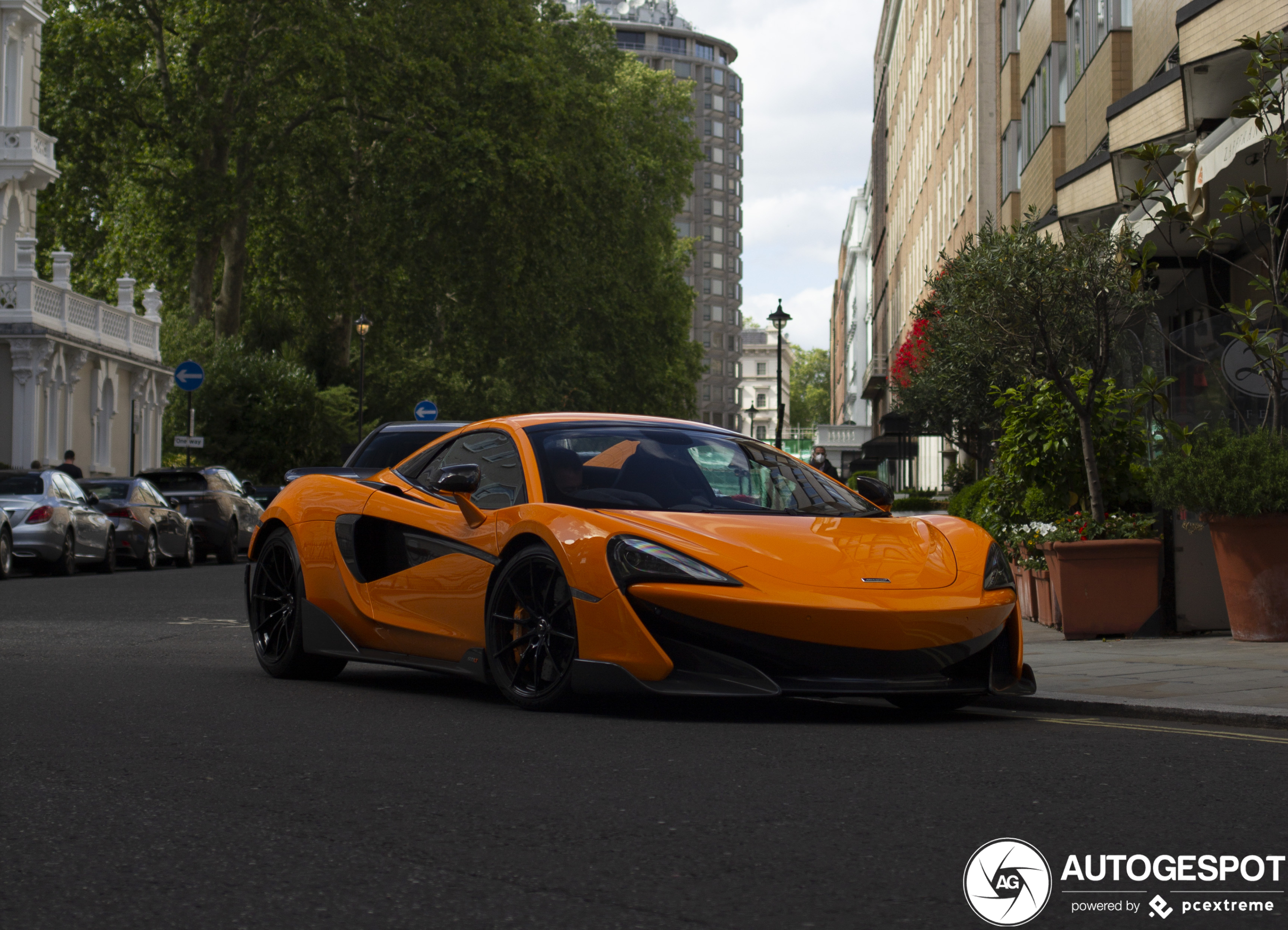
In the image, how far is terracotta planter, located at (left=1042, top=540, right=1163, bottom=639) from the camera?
1245 centimetres

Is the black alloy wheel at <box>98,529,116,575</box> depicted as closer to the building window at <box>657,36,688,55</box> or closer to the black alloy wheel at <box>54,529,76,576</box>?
the black alloy wheel at <box>54,529,76,576</box>

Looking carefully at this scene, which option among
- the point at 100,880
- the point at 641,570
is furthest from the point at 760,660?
the point at 100,880

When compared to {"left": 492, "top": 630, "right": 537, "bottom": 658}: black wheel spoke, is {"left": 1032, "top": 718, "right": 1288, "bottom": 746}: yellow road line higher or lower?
lower

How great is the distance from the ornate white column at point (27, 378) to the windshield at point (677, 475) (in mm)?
35223

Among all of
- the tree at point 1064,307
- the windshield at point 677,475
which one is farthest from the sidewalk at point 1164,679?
the tree at point 1064,307

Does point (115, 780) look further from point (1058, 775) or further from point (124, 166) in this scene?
point (124, 166)

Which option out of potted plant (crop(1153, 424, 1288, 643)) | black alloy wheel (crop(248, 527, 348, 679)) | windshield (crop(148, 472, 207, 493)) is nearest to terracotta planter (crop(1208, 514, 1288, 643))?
potted plant (crop(1153, 424, 1288, 643))

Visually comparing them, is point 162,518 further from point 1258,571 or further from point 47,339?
point 1258,571

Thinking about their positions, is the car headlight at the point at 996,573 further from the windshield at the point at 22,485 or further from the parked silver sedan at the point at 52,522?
the windshield at the point at 22,485

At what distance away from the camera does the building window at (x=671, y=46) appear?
568 feet

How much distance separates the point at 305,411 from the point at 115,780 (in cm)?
4450

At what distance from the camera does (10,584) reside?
2172 centimetres

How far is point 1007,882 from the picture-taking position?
4270 mm

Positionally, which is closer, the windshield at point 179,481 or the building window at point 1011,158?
the windshield at point 179,481
